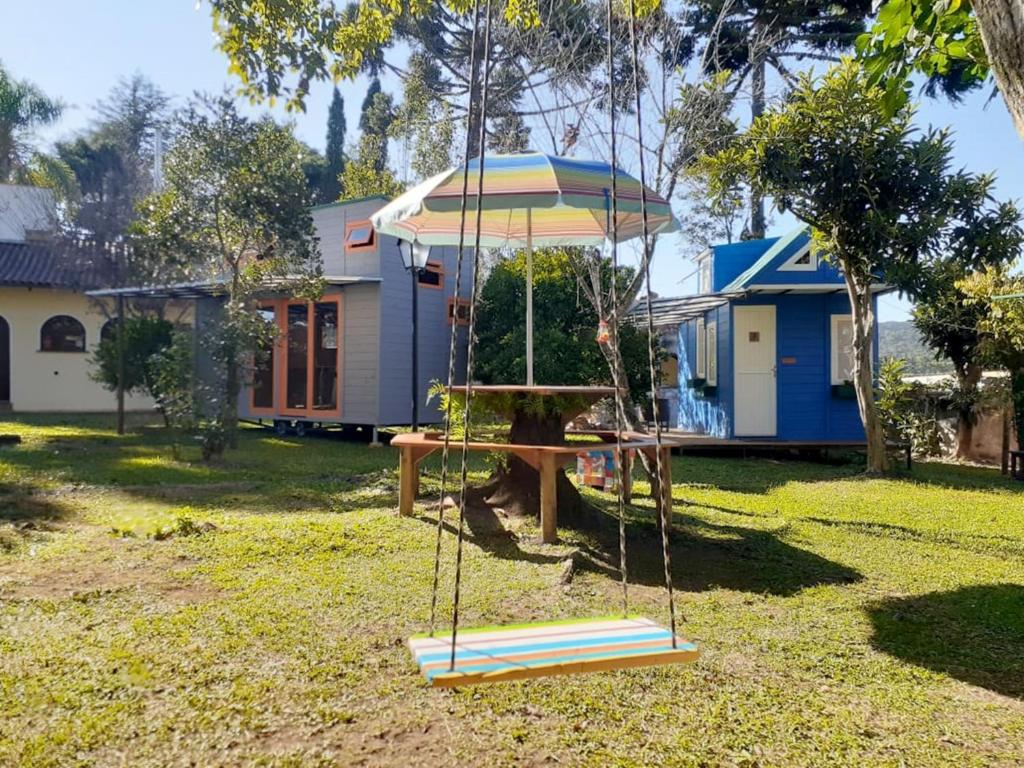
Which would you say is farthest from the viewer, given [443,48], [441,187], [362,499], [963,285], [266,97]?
[443,48]

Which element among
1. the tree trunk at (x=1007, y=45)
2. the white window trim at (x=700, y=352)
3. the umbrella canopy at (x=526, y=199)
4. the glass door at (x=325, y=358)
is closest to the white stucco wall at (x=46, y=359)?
the glass door at (x=325, y=358)

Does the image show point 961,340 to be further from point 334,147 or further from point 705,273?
point 334,147

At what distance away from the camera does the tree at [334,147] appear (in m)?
29.6

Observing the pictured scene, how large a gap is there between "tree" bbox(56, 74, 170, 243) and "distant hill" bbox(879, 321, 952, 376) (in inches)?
708

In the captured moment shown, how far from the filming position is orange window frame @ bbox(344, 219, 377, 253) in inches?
477

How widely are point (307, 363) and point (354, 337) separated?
1.12m

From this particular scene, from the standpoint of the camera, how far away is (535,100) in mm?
11672

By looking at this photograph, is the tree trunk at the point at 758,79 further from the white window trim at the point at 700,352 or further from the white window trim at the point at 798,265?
the white window trim at the point at 700,352

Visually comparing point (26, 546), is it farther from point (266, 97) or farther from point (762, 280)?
point (762, 280)

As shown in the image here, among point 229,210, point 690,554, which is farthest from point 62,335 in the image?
point 690,554

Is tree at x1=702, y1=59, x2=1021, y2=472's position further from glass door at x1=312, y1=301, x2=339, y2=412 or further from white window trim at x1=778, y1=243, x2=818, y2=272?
glass door at x1=312, y1=301, x2=339, y2=412

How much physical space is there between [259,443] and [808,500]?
8237mm

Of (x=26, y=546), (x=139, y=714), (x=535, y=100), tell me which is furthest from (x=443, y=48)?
(x=139, y=714)

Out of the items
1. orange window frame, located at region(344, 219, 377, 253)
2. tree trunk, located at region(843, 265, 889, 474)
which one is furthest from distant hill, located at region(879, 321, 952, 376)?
orange window frame, located at region(344, 219, 377, 253)
